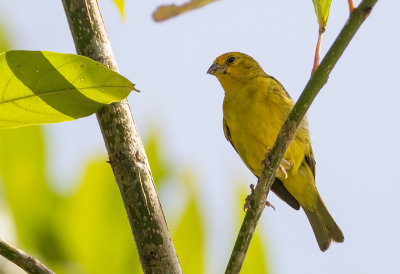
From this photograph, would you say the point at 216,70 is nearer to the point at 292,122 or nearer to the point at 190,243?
the point at 190,243

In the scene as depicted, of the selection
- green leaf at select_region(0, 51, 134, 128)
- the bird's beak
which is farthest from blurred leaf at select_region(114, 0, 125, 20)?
the bird's beak

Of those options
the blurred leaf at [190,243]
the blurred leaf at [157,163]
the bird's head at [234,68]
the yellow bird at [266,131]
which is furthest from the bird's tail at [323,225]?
the blurred leaf at [190,243]

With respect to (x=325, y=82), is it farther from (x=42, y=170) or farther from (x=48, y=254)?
(x=42, y=170)

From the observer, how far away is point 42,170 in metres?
3.81

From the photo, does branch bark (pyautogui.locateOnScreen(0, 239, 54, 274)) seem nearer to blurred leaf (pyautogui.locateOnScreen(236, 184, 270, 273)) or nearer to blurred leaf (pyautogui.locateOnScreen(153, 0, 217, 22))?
blurred leaf (pyautogui.locateOnScreen(153, 0, 217, 22))

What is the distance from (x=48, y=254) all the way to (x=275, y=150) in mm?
2009

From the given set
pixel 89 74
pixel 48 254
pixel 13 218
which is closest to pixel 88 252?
pixel 48 254

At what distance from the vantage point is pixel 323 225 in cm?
558

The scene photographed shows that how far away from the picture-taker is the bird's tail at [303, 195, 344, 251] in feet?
18.1

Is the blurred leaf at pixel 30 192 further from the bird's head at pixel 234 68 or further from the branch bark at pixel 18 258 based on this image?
the bird's head at pixel 234 68

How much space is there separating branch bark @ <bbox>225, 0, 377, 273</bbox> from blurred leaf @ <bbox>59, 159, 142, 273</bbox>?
1511 millimetres

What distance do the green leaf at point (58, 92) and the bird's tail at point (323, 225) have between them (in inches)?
154

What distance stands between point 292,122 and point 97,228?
6.57 feet

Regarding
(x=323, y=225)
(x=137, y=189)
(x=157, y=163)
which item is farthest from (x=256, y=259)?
(x=323, y=225)
